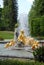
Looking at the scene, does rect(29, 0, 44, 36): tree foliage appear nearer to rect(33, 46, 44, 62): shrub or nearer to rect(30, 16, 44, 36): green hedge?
rect(30, 16, 44, 36): green hedge

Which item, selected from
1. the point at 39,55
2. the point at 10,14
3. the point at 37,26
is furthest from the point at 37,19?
the point at 39,55

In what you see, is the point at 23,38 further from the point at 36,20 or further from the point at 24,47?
the point at 36,20

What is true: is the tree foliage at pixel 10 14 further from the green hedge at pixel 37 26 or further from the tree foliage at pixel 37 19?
the green hedge at pixel 37 26

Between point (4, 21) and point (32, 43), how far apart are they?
4932 centimetres

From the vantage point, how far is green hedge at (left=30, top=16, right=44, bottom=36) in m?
42.5

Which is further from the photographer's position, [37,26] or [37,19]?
[37,26]

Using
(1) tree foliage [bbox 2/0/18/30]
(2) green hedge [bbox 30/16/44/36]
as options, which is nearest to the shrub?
(2) green hedge [bbox 30/16/44/36]

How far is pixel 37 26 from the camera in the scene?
144 ft

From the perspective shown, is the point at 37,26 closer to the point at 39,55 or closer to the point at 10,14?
the point at 10,14

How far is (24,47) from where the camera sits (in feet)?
63.1

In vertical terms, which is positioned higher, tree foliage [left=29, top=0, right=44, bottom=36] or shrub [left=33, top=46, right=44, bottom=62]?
shrub [left=33, top=46, right=44, bottom=62]

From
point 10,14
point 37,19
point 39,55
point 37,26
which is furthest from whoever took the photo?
point 10,14

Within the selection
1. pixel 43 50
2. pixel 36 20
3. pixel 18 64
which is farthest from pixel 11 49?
pixel 36 20

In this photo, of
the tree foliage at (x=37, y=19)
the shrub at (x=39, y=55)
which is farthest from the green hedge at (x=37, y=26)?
the shrub at (x=39, y=55)
